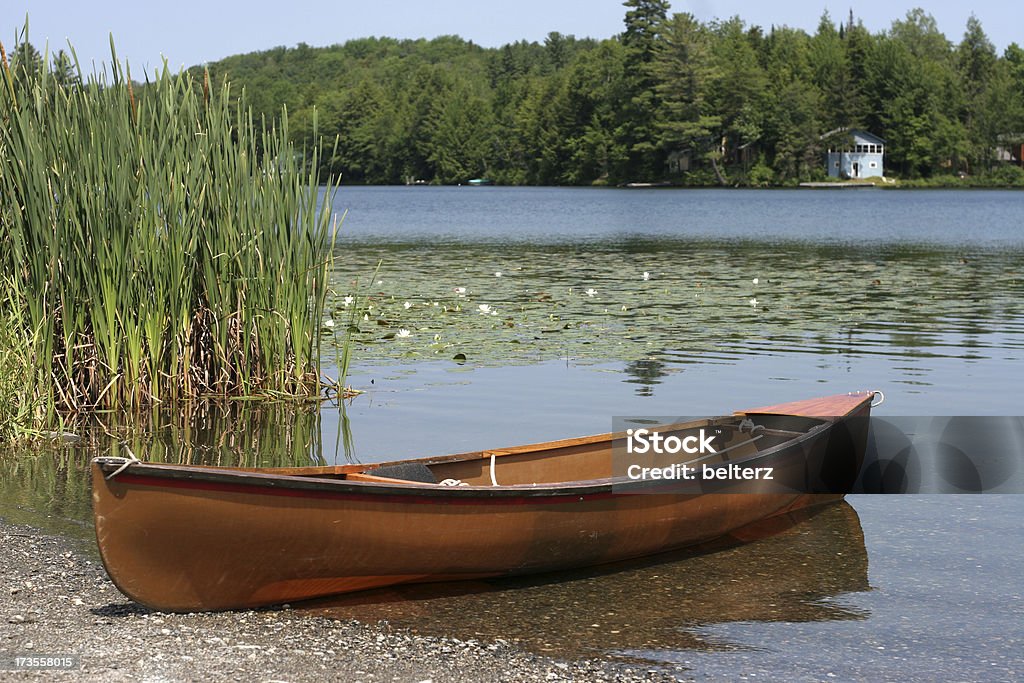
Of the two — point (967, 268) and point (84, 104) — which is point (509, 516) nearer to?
point (84, 104)

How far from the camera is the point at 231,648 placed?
5.68m

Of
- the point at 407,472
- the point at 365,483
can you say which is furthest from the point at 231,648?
the point at 407,472

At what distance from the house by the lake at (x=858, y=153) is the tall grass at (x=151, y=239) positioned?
368 ft

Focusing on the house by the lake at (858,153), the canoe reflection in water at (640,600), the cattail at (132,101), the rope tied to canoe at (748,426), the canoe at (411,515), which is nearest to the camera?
the canoe at (411,515)

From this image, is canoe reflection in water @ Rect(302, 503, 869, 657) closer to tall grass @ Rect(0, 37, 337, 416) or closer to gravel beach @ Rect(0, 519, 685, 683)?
gravel beach @ Rect(0, 519, 685, 683)

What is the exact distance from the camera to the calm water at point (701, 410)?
627 centimetres

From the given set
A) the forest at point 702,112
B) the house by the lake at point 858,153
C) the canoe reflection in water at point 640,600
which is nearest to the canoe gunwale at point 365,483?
the canoe reflection in water at point 640,600

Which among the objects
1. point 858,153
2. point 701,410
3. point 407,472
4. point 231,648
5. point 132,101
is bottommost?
point 231,648

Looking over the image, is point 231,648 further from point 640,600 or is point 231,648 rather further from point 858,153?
point 858,153

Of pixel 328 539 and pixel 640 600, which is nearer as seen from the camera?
pixel 328 539

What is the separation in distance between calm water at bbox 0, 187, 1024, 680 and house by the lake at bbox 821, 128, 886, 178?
3517 inches

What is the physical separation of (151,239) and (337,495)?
422 centimetres

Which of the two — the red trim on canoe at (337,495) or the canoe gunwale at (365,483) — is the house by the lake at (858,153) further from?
the red trim on canoe at (337,495)

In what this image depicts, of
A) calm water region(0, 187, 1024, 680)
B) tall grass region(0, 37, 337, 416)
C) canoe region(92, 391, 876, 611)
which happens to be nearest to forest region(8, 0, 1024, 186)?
calm water region(0, 187, 1024, 680)
